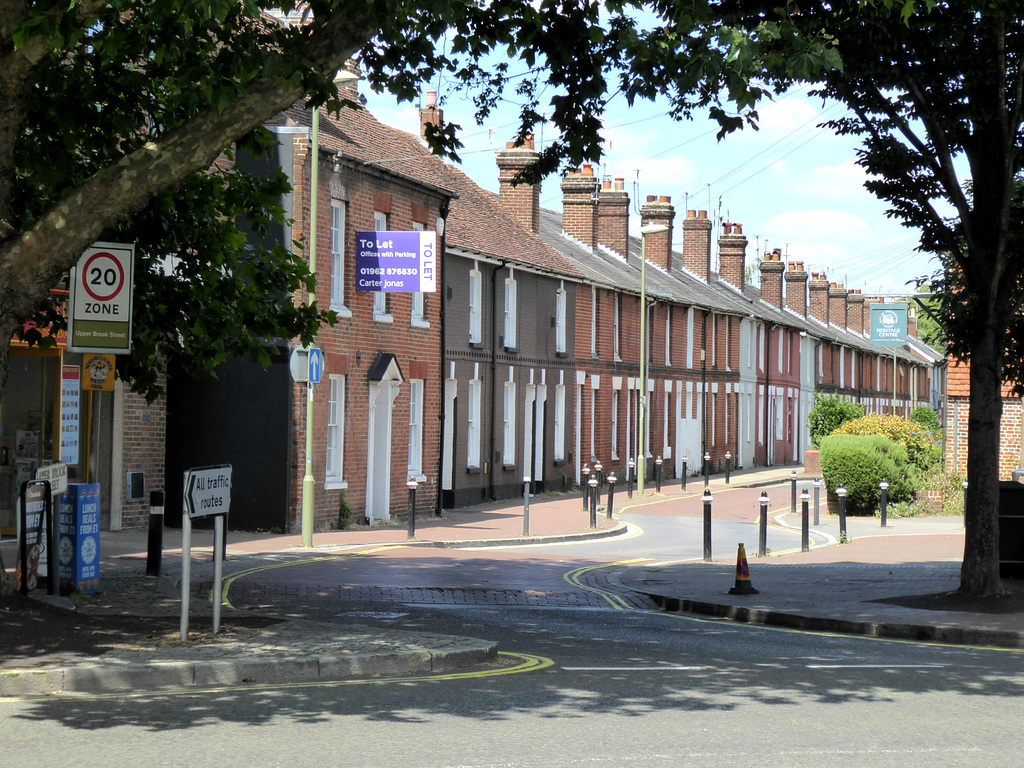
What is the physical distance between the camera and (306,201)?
23.8 metres

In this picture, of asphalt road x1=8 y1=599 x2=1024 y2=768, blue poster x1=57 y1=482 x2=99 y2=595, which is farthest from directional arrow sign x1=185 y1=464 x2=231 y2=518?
blue poster x1=57 y1=482 x2=99 y2=595

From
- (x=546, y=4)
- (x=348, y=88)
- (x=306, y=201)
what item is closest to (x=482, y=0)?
(x=546, y=4)

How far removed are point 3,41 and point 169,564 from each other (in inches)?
343

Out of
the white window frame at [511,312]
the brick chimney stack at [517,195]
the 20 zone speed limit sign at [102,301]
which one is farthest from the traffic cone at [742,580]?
the brick chimney stack at [517,195]

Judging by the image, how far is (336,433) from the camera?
989 inches

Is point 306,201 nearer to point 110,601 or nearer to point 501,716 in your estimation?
point 110,601

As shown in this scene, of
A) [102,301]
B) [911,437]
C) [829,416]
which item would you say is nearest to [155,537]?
[102,301]

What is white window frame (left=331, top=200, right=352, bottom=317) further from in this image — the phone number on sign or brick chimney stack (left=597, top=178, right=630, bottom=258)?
brick chimney stack (left=597, top=178, right=630, bottom=258)

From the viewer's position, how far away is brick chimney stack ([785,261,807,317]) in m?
72.3

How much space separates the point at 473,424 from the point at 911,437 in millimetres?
11443

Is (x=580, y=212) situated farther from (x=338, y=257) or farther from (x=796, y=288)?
(x=796, y=288)

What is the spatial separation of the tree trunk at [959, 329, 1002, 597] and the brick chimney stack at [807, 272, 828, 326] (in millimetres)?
65931

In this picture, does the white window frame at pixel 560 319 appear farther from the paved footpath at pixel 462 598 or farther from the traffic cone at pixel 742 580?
the traffic cone at pixel 742 580

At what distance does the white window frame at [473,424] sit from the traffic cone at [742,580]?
17.2m
